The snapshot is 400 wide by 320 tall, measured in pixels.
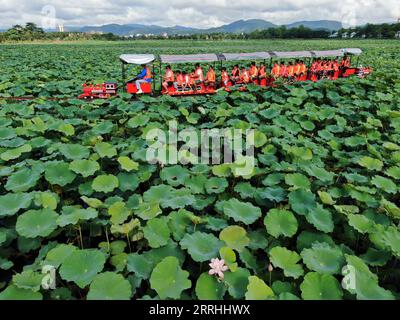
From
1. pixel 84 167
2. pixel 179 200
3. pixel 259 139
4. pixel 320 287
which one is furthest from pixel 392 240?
pixel 84 167

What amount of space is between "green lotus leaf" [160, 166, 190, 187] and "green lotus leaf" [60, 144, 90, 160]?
3.86ft

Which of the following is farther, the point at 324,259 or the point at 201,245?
the point at 201,245

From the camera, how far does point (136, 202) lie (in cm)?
367

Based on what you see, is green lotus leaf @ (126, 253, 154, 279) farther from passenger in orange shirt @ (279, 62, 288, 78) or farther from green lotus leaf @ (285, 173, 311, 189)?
passenger in orange shirt @ (279, 62, 288, 78)

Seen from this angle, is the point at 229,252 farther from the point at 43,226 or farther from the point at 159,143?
the point at 159,143

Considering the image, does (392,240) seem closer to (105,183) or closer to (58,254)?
(58,254)

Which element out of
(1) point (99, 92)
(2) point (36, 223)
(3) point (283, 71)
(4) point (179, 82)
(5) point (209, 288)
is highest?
(3) point (283, 71)

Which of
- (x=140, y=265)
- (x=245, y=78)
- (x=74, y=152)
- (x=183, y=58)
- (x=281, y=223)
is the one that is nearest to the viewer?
(x=140, y=265)

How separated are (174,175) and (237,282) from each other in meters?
1.96

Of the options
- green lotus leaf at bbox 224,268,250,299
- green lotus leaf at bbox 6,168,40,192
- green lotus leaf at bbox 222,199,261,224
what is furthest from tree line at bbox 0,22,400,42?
green lotus leaf at bbox 224,268,250,299

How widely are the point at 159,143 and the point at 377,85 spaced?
281 inches

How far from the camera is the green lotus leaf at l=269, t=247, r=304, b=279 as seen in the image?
8.51 feet

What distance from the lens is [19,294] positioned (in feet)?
7.77
